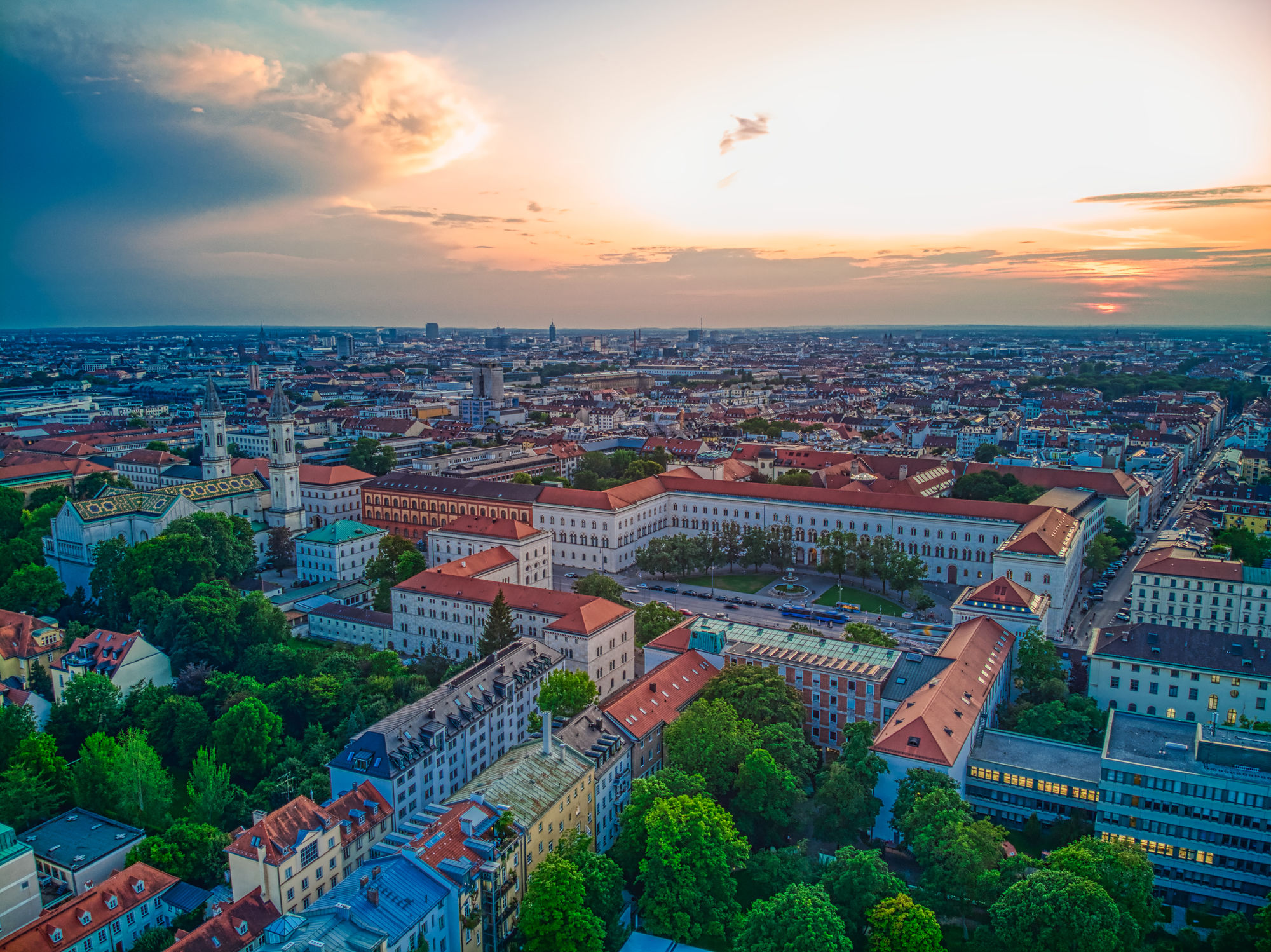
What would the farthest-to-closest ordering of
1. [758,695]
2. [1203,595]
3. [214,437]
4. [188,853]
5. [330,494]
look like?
1. [330,494]
2. [214,437]
3. [1203,595]
4. [758,695]
5. [188,853]

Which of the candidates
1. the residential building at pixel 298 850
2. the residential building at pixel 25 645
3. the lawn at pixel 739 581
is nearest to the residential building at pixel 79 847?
the residential building at pixel 298 850

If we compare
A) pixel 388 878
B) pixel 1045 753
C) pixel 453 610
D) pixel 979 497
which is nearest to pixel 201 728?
pixel 453 610

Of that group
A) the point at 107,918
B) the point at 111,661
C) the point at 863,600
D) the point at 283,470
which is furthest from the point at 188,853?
the point at 283,470

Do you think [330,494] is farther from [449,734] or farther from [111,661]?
[449,734]

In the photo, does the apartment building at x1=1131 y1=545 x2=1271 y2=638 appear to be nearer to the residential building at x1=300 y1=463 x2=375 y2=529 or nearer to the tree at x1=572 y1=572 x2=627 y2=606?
the tree at x1=572 y1=572 x2=627 y2=606

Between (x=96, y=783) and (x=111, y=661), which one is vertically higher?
(x=111, y=661)

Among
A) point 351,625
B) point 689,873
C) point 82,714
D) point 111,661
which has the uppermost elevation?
point 111,661

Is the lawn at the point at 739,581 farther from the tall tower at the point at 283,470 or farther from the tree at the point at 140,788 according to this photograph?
the tree at the point at 140,788
